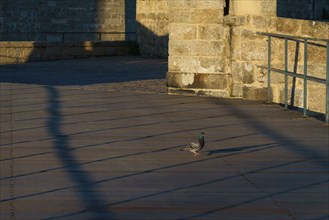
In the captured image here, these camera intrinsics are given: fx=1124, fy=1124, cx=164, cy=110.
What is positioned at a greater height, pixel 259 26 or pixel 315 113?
pixel 259 26

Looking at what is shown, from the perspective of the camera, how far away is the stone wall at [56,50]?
27328 mm

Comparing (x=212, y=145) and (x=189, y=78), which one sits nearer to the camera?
(x=212, y=145)

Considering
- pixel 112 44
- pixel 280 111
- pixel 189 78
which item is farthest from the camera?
pixel 112 44

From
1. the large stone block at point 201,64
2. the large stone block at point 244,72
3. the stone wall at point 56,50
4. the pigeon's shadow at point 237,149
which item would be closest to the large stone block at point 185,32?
the large stone block at point 201,64

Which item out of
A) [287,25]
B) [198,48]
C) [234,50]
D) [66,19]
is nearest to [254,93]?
[234,50]

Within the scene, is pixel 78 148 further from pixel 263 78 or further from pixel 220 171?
pixel 263 78

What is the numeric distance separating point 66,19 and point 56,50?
10.8m

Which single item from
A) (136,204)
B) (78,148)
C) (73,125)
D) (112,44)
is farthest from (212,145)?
(112,44)

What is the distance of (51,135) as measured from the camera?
1093 cm

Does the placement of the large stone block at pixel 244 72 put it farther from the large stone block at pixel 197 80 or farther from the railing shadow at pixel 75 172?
the railing shadow at pixel 75 172

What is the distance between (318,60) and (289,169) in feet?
19.8

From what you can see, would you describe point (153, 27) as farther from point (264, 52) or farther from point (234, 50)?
point (264, 52)

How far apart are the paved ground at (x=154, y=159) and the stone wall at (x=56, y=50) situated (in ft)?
38.1

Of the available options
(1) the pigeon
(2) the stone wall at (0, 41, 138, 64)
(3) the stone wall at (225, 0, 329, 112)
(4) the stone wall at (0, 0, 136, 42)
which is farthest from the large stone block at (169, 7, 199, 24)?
(4) the stone wall at (0, 0, 136, 42)
